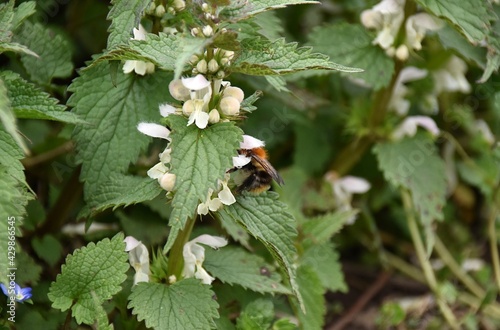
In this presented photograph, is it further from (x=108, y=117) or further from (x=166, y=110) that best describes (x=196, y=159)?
(x=108, y=117)

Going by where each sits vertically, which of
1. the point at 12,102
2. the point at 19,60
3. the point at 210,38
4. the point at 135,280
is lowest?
the point at 135,280

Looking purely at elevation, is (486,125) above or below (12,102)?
below

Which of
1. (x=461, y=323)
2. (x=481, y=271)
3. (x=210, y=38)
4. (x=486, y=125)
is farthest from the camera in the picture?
(x=486, y=125)

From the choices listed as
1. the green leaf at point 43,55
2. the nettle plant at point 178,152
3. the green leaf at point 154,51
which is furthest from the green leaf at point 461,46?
the green leaf at point 43,55

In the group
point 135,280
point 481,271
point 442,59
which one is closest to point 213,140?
point 135,280

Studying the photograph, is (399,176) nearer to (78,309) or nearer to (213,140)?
(213,140)

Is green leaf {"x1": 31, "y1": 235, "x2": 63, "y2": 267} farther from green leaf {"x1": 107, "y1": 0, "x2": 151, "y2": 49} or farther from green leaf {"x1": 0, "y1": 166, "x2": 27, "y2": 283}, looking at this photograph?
green leaf {"x1": 107, "y1": 0, "x2": 151, "y2": 49}

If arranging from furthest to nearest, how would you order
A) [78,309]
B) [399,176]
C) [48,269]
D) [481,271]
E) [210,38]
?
[481,271] < [399,176] < [48,269] < [78,309] < [210,38]
